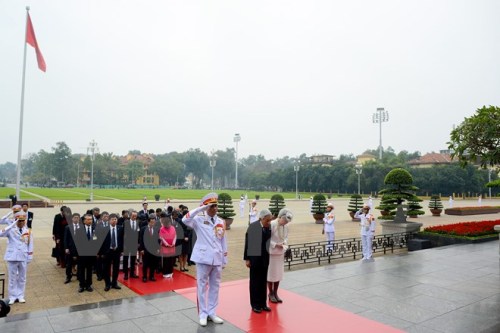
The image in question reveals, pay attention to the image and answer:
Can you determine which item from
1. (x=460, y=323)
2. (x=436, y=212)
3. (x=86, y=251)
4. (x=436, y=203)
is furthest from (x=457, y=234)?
(x=436, y=203)

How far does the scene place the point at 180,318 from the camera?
203 inches

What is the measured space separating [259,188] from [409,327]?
97829 millimetres

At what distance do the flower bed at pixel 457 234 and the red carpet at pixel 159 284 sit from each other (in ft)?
30.8

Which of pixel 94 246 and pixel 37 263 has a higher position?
pixel 94 246

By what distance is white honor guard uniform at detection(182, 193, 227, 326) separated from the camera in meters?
4.99

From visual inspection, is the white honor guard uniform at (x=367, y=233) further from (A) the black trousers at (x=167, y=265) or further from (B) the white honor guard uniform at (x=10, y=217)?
(B) the white honor guard uniform at (x=10, y=217)

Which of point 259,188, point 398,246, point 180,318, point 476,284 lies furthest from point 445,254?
point 259,188

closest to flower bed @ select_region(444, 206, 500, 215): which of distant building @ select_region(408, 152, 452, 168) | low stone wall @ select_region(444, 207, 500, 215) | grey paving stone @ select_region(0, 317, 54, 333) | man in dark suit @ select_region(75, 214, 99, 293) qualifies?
low stone wall @ select_region(444, 207, 500, 215)

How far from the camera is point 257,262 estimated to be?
549 centimetres

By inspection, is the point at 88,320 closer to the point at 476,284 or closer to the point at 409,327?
the point at 409,327

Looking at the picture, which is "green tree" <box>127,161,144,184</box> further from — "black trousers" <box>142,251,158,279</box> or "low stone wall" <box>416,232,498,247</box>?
"black trousers" <box>142,251,158,279</box>

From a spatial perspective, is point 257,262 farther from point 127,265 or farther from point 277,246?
point 127,265

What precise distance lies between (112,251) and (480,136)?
41.3 feet

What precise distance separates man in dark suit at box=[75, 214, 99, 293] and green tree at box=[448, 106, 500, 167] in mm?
12650
